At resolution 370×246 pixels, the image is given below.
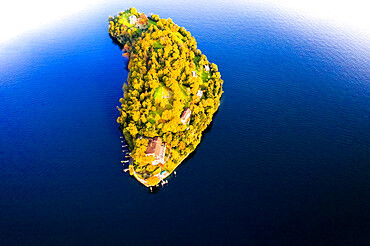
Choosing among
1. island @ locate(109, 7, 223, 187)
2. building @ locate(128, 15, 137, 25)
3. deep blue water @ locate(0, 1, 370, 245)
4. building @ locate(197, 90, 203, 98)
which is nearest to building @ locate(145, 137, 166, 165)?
island @ locate(109, 7, 223, 187)

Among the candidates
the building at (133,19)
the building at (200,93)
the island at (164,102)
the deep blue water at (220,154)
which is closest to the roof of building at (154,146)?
the island at (164,102)

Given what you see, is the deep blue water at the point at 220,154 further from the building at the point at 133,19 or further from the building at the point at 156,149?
the building at the point at 133,19

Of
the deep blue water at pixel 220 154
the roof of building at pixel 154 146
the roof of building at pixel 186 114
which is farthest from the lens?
the roof of building at pixel 186 114

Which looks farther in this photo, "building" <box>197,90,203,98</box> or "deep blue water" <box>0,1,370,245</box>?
"building" <box>197,90,203,98</box>

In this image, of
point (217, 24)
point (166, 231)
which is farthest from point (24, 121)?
point (217, 24)

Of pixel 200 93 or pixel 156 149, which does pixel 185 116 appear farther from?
pixel 156 149

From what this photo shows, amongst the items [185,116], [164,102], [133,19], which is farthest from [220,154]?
[133,19]

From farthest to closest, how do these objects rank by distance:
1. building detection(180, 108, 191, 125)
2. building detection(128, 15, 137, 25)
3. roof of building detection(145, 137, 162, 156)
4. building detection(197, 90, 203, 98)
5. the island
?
building detection(128, 15, 137, 25), building detection(197, 90, 203, 98), building detection(180, 108, 191, 125), the island, roof of building detection(145, 137, 162, 156)

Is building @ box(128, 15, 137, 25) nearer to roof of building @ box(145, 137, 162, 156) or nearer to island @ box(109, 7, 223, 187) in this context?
island @ box(109, 7, 223, 187)
